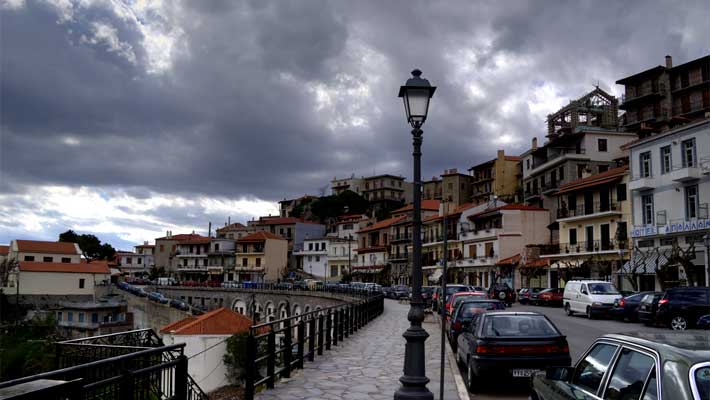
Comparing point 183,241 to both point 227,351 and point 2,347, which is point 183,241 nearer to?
point 2,347

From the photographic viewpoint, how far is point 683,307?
21.2 meters

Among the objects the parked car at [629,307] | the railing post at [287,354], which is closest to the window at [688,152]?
the parked car at [629,307]

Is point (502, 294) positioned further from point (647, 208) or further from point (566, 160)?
Result: point (566, 160)

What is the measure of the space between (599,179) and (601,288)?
24389mm

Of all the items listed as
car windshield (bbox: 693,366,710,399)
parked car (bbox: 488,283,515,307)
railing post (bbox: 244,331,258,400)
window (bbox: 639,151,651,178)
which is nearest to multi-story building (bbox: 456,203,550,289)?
parked car (bbox: 488,283,515,307)

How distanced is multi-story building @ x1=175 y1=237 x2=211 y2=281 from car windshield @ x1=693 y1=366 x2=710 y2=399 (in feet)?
360

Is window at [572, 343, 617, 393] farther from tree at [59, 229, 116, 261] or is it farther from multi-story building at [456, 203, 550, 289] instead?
tree at [59, 229, 116, 261]

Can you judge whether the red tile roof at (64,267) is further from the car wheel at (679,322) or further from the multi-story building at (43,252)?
the car wheel at (679,322)

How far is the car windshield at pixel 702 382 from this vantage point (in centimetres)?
377

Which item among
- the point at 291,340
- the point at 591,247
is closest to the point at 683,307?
the point at 291,340

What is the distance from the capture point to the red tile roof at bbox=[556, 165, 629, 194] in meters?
49.0

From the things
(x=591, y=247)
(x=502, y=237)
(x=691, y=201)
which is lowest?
(x=591, y=247)

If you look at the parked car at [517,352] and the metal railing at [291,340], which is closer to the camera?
the metal railing at [291,340]

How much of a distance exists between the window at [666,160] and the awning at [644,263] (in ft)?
18.7
